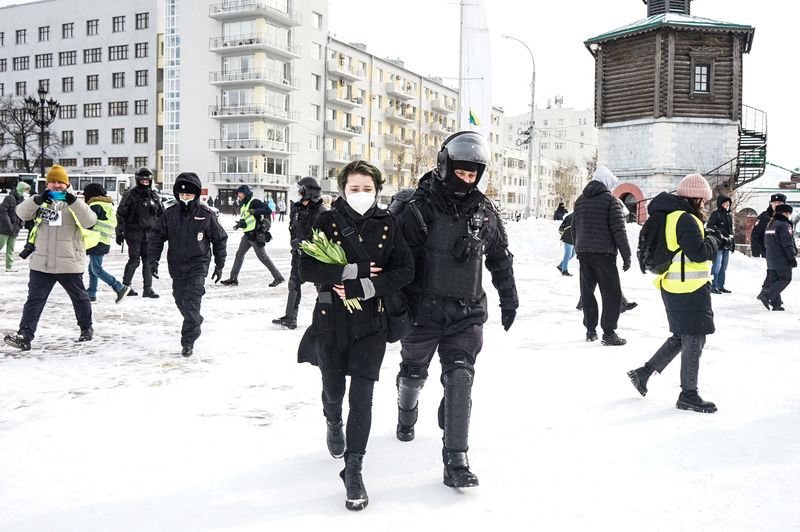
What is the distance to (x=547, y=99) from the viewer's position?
364ft

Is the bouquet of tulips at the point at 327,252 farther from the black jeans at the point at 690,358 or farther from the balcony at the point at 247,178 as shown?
the balcony at the point at 247,178

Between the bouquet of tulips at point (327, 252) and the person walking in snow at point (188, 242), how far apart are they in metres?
3.42

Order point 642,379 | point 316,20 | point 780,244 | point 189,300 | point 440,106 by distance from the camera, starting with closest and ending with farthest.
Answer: point 642,379 < point 189,300 < point 780,244 < point 316,20 < point 440,106

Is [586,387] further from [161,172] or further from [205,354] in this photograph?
[161,172]

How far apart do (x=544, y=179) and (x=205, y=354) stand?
3780 inches

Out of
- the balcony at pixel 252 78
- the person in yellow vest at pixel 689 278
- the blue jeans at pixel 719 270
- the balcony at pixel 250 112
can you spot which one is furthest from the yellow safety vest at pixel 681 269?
the balcony at pixel 252 78

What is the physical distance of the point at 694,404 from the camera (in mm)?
4891

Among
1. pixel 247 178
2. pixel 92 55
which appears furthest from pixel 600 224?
pixel 92 55

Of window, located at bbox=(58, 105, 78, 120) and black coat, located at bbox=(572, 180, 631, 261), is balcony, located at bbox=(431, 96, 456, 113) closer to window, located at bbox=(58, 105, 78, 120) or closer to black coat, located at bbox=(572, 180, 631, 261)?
window, located at bbox=(58, 105, 78, 120)

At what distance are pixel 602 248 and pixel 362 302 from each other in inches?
188

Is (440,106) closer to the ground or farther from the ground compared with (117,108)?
farther from the ground

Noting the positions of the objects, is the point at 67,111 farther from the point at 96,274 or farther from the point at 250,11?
the point at 96,274

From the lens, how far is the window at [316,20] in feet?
188

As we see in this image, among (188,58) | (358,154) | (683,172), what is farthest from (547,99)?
(683,172)
